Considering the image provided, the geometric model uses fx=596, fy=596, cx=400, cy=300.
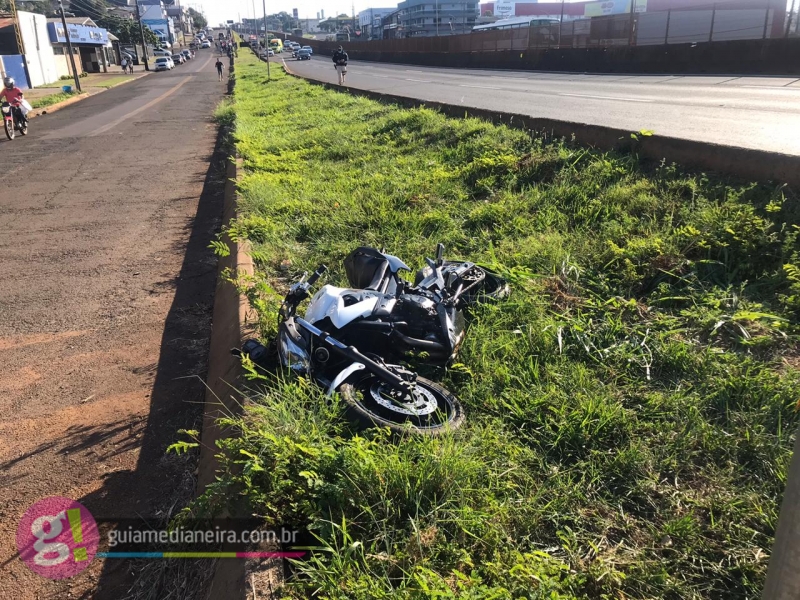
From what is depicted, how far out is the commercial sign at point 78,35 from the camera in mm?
44250

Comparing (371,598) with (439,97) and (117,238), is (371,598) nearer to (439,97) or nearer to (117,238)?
(117,238)

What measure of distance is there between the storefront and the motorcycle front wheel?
51.4 m

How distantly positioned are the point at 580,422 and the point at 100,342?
3934mm

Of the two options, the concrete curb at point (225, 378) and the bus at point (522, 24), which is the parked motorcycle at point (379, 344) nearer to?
the concrete curb at point (225, 378)

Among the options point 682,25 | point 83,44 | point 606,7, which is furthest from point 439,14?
point 682,25

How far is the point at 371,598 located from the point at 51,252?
22.2 ft

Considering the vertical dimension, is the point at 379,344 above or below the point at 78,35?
below

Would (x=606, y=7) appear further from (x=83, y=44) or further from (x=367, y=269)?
(x=367, y=269)

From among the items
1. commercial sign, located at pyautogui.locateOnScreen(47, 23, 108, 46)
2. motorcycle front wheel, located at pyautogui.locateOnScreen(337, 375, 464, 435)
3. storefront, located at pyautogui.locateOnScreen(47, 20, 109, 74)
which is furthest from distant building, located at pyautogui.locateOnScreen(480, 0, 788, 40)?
storefront, located at pyautogui.locateOnScreen(47, 20, 109, 74)

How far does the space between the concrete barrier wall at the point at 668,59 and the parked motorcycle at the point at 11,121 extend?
69.0ft

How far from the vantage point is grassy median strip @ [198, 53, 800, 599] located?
2.35m

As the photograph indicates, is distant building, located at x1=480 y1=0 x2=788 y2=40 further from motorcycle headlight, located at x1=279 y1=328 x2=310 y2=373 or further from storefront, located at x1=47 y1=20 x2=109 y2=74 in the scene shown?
storefront, located at x1=47 y1=20 x2=109 y2=74

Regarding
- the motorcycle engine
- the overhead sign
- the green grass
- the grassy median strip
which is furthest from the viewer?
the overhead sign

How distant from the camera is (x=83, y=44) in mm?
54656
